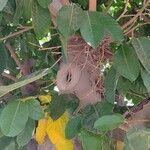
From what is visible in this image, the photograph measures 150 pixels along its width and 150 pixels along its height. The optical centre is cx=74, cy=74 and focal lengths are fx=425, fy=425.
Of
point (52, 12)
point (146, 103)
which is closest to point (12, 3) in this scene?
point (52, 12)

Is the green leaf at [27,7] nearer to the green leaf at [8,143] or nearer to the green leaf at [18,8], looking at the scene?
the green leaf at [18,8]

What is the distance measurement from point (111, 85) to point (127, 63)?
7 cm

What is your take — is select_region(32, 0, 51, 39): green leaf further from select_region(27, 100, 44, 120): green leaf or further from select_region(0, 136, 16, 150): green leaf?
select_region(0, 136, 16, 150): green leaf

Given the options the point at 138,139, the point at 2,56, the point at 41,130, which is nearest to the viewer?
the point at 138,139

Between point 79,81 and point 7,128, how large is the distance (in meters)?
0.21

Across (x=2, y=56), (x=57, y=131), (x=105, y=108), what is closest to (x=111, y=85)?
(x=105, y=108)

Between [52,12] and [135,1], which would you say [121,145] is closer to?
[52,12]

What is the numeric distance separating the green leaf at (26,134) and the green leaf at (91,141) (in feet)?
0.37

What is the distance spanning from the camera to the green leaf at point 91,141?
0.72m

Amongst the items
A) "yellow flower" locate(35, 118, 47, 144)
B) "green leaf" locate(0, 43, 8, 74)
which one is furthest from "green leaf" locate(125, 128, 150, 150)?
"green leaf" locate(0, 43, 8, 74)

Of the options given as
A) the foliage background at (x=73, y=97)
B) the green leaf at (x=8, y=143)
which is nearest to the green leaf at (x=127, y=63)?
the foliage background at (x=73, y=97)

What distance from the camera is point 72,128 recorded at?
31.3 inches

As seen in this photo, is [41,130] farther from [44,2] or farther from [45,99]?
[44,2]

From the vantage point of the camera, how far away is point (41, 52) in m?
1.10
